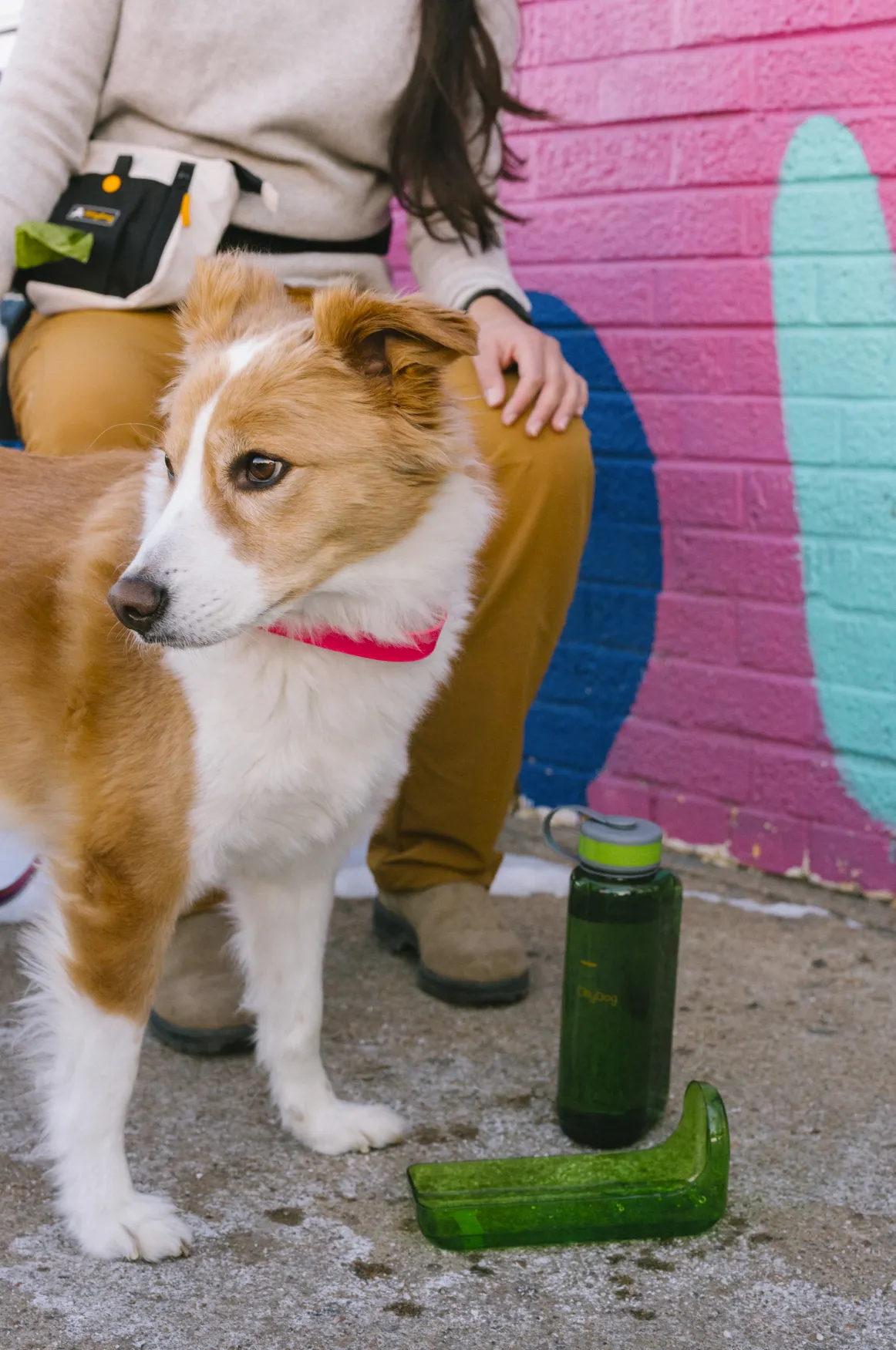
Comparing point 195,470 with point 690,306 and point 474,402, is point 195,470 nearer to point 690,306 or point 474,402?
point 474,402

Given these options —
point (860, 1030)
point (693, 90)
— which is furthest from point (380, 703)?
point (693, 90)

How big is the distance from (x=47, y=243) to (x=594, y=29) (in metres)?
1.67

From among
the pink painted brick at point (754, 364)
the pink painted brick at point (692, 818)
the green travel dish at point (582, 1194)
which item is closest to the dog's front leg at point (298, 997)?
the green travel dish at point (582, 1194)

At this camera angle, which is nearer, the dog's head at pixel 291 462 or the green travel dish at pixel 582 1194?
the dog's head at pixel 291 462

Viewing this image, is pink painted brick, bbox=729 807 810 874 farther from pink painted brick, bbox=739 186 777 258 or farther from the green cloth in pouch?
the green cloth in pouch

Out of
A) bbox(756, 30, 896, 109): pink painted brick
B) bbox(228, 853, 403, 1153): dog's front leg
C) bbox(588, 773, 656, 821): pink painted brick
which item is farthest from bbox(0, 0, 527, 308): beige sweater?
bbox(588, 773, 656, 821): pink painted brick

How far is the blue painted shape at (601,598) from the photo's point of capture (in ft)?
11.5

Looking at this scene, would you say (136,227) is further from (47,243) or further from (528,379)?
(528,379)

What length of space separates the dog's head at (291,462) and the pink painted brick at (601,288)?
1.59 m

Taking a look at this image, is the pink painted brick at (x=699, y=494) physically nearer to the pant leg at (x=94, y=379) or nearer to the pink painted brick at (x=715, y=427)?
the pink painted brick at (x=715, y=427)

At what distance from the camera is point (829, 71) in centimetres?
305

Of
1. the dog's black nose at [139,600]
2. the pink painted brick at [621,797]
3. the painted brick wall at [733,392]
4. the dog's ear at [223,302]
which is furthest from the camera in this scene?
the pink painted brick at [621,797]

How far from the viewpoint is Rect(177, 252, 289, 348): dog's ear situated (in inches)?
82.5

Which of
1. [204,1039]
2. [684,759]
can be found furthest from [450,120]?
[204,1039]
